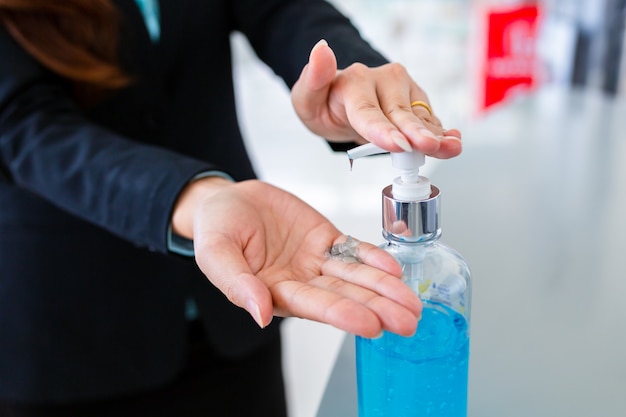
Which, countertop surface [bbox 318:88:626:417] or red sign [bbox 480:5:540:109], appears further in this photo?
red sign [bbox 480:5:540:109]

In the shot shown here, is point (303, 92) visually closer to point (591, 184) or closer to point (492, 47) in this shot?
point (591, 184)

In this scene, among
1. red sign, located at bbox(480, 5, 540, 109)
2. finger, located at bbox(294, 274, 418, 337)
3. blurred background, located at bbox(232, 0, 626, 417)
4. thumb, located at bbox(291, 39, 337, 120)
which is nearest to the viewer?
finger, located at bbox(294, 274, 418, 337)

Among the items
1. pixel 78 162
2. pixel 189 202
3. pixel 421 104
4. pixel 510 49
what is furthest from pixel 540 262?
pixel 510 49

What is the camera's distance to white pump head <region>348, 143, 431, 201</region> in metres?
0.47

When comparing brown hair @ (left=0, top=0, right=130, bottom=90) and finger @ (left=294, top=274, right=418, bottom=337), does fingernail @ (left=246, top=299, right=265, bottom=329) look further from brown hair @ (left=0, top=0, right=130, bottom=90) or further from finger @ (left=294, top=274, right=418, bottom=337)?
brown hair @ (left=0, top=0, right=130, bottom=90)

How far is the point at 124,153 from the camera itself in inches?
27.9

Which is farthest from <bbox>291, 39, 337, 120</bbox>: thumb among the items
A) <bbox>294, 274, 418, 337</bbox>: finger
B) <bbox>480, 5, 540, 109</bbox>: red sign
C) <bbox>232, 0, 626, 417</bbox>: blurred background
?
<bbox>480, 5, 540, 109</bbox>: red sign

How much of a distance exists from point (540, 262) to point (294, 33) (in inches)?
16.7

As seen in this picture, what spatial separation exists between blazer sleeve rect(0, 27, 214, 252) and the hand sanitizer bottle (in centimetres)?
25

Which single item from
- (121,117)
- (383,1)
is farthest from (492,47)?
(121,117)

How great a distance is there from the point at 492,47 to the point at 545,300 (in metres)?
2.25

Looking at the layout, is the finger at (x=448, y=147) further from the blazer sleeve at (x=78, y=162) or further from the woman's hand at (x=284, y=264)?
A: the blazer sleeve at (x=78, y=162)

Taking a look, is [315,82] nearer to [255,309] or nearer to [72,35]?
[255,309]

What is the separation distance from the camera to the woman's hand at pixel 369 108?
1.57ft
